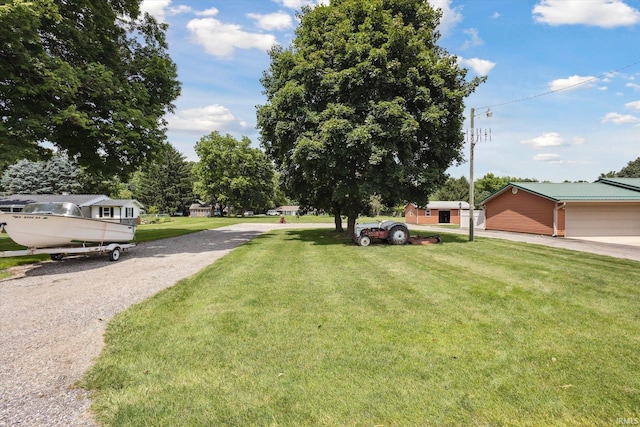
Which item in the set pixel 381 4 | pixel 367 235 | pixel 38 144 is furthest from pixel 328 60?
pixel 38 144

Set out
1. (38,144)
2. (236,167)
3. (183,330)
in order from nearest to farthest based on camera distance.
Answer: (183,330)
(38,144)
(236,167)

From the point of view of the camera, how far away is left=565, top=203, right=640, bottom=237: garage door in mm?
21359

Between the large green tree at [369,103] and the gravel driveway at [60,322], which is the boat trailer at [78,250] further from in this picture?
the large green tree at [369,103]

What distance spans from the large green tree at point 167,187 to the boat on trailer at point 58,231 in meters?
63.1

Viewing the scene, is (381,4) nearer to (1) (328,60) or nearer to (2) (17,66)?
(1) (328,60)

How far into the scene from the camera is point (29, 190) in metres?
41.7

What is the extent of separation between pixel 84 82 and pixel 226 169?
167 feet

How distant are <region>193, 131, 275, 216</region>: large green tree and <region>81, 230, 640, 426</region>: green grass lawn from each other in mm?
55408

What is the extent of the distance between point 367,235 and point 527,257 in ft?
21.6

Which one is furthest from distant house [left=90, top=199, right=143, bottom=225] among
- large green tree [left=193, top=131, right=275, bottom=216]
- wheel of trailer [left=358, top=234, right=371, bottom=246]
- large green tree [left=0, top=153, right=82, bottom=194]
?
wheel of trailer [left=358, top=234, right=371, bottom=246]

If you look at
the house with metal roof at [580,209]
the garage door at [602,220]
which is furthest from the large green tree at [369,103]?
the garage door at [602,220]

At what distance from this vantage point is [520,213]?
24.2 m

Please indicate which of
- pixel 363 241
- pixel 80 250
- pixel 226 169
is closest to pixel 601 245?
pixel 363 241

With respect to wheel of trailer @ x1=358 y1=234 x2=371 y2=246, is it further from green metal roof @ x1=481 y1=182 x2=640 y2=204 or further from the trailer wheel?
green metal roof @ x1=481 y1=182 x2=640 y2=204
